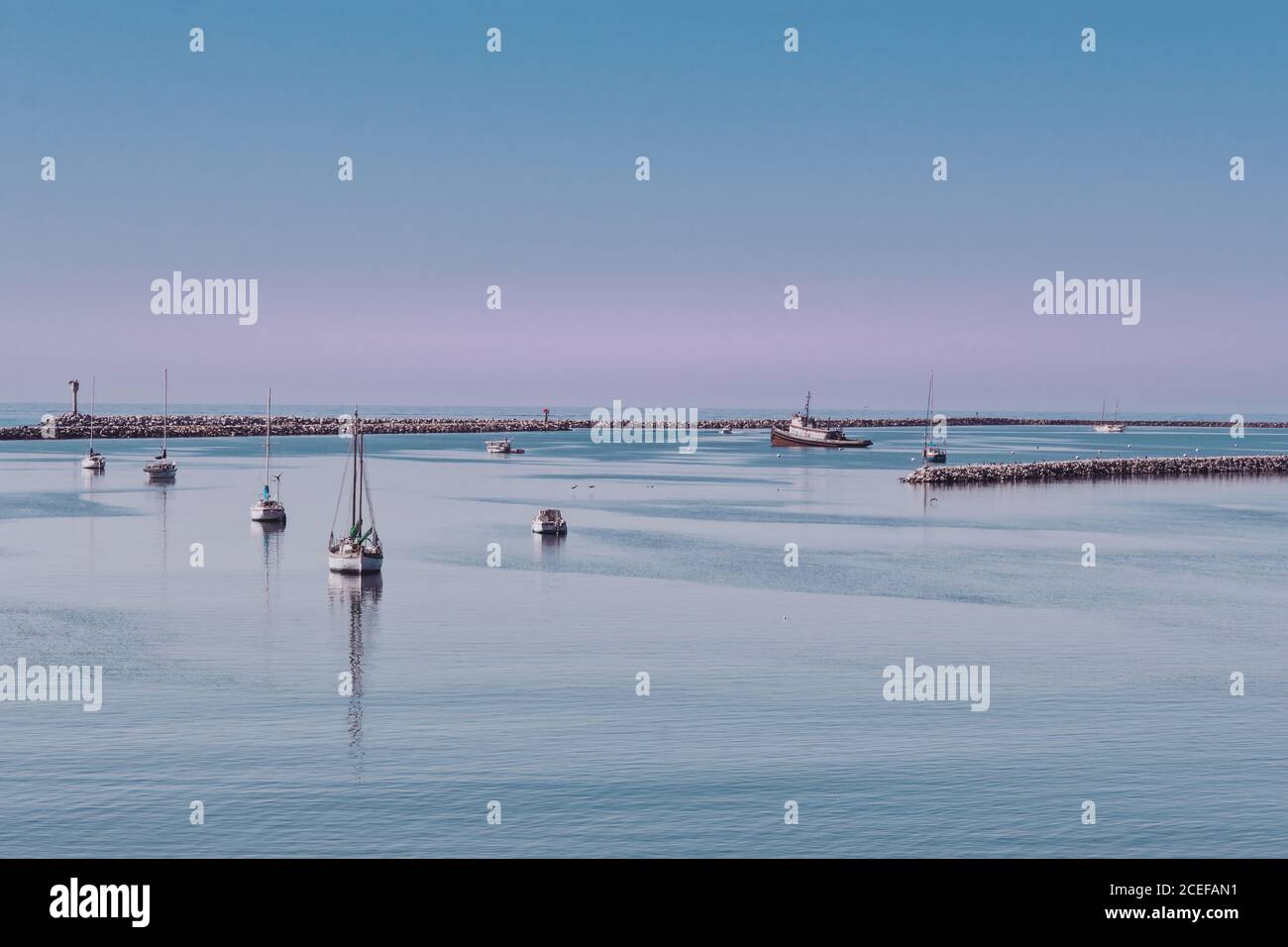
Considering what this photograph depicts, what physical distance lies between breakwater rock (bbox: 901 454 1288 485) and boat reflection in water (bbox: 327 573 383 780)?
81.3 m

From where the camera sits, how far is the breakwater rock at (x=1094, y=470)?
152 metres

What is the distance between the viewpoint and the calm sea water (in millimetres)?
28516

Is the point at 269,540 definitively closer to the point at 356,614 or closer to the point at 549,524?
the point at 549,524

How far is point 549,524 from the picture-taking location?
90.4 meters

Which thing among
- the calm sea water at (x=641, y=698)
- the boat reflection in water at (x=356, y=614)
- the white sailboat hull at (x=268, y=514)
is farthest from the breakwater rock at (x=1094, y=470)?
the boat reflection in water at (x=356, y=614)

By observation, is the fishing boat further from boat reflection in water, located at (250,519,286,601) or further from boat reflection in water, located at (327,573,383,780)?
boat reflection in water, located at (327,573,383,780)

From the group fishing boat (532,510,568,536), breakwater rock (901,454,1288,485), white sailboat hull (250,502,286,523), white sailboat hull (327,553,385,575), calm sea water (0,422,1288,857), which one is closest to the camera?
calm sea water (0,422,1288,857)

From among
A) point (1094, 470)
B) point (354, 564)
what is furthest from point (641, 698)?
point (1094, 470)

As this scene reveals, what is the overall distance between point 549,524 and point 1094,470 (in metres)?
102

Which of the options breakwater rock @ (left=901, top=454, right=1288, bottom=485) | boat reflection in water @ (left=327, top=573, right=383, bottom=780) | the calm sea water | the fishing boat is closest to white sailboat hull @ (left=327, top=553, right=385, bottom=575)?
boat reflection in water @ (left=327, top=573, right=383, bottom=780)

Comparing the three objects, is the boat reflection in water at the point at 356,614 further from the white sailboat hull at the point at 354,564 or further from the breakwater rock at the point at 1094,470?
the breakwater rock at the point at 1094,470
